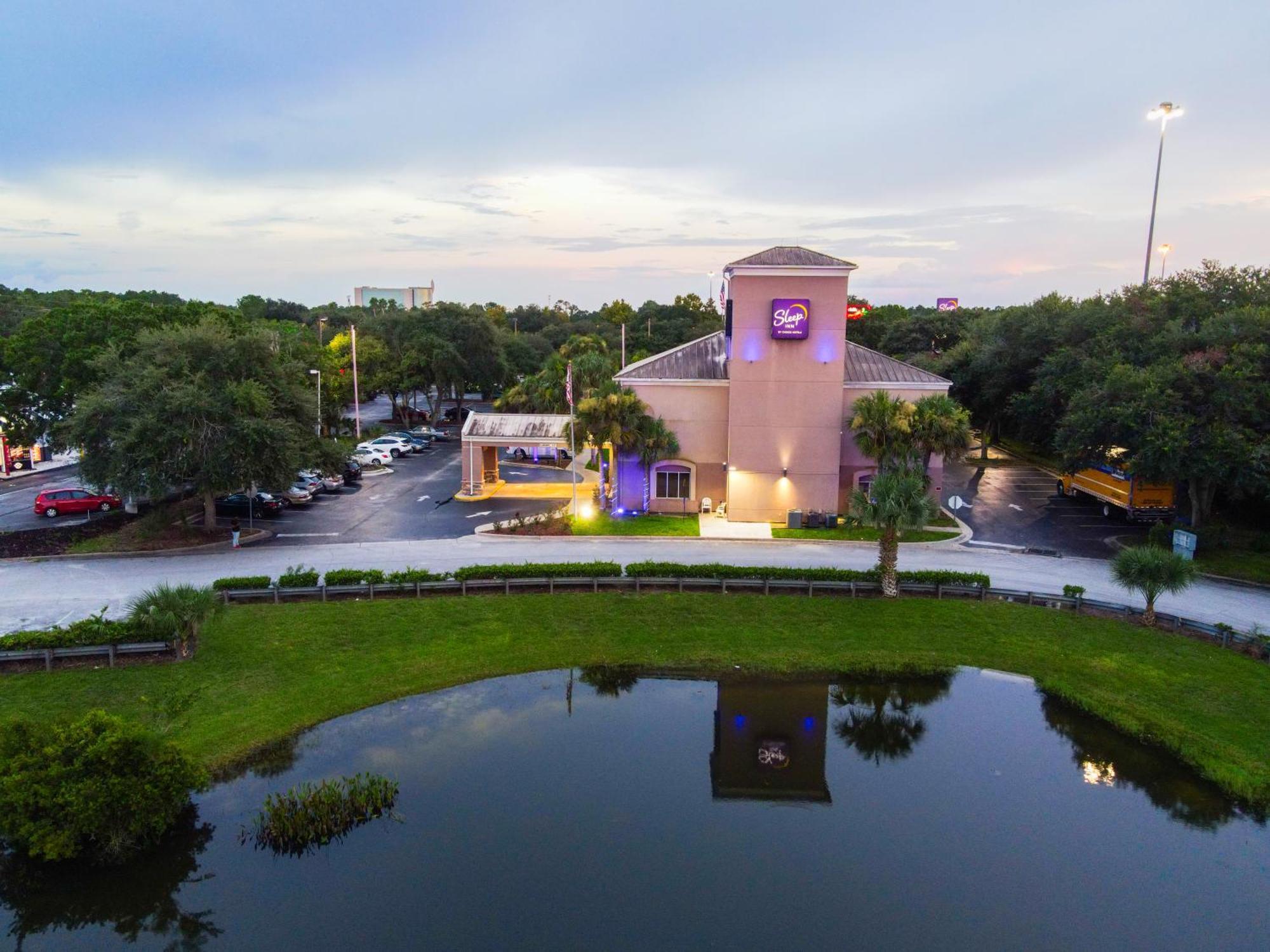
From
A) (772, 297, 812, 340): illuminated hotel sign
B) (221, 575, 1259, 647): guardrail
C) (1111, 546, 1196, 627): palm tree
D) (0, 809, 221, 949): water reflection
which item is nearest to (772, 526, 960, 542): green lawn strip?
(221, 575, 1259, 647): guardrail

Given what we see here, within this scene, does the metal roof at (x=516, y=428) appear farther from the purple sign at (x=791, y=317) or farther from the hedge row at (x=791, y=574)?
the hedge row at (x=791, y=574)

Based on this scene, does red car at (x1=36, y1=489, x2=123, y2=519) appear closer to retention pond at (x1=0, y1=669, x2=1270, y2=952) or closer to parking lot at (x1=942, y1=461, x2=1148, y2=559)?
retention pond at (x1=0, y1=669, x2=1270, y2=952)

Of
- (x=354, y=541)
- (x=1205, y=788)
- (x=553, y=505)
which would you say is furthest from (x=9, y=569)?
(x=1205, y=788)

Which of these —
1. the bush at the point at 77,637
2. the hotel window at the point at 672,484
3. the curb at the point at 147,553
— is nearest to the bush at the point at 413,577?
the bush at the point at 77,637

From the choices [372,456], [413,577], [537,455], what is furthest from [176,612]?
[537,455]

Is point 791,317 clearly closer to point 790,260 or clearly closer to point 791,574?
point 790,260

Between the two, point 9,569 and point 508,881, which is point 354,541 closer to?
point 9,569
